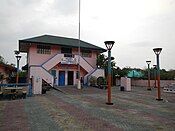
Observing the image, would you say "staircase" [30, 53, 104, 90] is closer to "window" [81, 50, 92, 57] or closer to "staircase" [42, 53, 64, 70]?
"staircase" [42, 53, 64, 70]

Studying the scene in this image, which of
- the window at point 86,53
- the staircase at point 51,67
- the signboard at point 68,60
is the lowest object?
the staircase at point 51,67

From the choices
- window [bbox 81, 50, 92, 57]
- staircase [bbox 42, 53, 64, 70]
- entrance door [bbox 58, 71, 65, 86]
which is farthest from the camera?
window [bbox 81, 50, 92, 57]

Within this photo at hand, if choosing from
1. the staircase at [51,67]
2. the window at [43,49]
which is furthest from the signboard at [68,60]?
the window at [43,49]

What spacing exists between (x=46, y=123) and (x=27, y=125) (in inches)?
26.2

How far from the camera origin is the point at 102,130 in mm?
5066

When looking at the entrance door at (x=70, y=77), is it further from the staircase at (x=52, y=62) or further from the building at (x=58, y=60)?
the staircase at (x=52, y=62)

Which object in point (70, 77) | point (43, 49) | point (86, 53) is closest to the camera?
point (43, 49)

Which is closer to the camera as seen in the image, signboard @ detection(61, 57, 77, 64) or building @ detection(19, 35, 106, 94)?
building @ detection(19, 35, 106, 94)

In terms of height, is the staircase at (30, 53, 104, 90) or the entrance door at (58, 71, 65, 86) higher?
the staircase at (30, 53, 104, 90)

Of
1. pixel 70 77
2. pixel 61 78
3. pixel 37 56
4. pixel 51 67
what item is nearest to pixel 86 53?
pixel 70 77

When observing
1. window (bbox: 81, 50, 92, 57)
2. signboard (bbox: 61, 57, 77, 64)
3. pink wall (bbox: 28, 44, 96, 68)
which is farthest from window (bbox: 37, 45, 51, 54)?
window (bbox: 81, 50, 92, 57)

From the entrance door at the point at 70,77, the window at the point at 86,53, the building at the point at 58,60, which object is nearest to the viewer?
the building at the point at 58,60

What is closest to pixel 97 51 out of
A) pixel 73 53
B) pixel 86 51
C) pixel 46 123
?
pixel 86 51

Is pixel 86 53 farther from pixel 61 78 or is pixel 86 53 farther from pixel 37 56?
pixel 37 56
